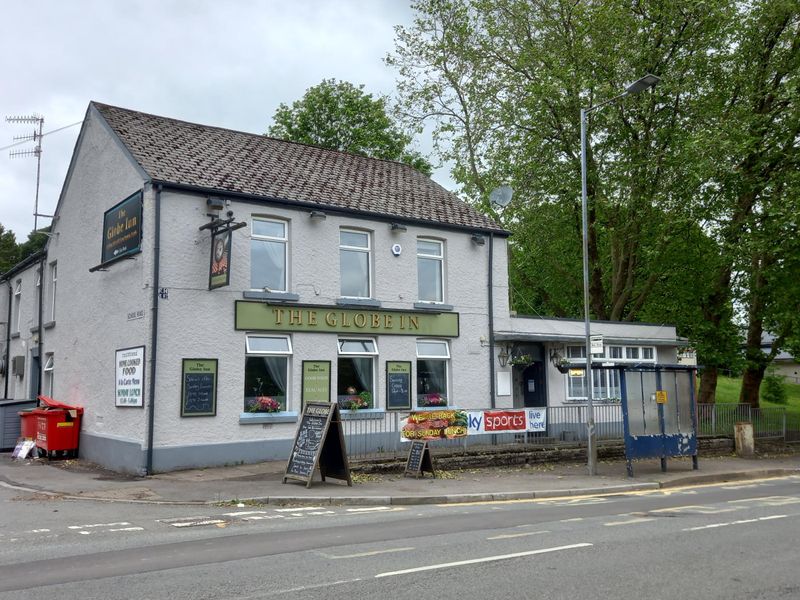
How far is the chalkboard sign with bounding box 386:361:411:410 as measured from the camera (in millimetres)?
19562

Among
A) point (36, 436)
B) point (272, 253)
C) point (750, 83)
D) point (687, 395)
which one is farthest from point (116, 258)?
point (750, 83)

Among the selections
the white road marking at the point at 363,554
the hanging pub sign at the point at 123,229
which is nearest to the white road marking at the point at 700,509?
the white road marking at the point at 363,554

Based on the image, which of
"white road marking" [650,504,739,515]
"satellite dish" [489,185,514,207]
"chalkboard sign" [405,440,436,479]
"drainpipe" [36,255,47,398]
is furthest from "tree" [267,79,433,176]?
"white road marking" [650,504,739,515]

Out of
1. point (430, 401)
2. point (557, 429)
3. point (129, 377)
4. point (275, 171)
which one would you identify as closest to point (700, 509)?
point (557, 429)

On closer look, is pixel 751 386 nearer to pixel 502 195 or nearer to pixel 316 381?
pixel 502 195

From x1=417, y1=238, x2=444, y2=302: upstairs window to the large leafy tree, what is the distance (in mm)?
8022

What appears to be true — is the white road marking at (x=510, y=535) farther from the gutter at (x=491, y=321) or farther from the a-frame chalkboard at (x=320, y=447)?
the gutter at (x=491, y=321)

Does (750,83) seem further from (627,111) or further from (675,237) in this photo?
(675,237)

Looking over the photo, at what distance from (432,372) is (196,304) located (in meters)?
6.98

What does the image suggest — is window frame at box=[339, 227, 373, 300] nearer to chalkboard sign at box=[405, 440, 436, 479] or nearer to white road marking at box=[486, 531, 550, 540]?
chalkboard sign at box=[405, 440, 436, 479]

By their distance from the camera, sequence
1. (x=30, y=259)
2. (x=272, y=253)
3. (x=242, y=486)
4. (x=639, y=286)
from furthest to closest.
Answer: (x=639, y=286), (x=30, y=259), (x=272, y=253), (x=242, y=486)

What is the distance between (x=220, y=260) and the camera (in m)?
16.3

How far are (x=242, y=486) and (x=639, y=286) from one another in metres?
21.8

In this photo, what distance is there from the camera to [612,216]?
1112 inches
